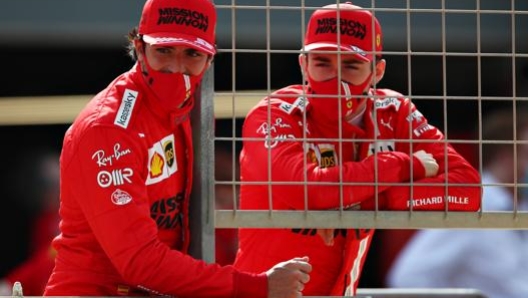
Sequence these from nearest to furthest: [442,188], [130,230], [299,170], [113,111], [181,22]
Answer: [130,230], [113,111], [181,22], [442,188], [299,170]

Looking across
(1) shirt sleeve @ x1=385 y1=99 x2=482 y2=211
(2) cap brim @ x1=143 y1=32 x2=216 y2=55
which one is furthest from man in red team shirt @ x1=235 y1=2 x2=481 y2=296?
(2) cap brim @ x1=143 y1=32 x2=216 y2=55

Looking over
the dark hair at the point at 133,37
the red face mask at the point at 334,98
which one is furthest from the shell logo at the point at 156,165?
the red face mask at the point at 334,98

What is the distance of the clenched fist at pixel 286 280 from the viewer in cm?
393

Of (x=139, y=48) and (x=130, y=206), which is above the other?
(x=139, y=48)

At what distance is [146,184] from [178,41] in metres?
0.43

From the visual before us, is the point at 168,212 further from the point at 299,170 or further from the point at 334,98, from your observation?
the point at 334,98

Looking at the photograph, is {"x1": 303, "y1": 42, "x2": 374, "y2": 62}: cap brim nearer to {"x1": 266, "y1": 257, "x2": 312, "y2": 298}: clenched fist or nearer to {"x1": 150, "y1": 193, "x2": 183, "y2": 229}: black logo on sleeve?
{"x1": 150, "y1": 193, "x2": 183, "y2": 229}: black logo on sleeve

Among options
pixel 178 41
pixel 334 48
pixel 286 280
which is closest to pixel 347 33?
pixel 334 48

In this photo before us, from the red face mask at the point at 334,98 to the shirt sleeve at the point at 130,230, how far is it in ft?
2.75

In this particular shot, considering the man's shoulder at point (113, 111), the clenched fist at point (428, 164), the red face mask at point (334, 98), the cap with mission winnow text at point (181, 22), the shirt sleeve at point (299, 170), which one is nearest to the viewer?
the man's shoulder at point (113, 111)

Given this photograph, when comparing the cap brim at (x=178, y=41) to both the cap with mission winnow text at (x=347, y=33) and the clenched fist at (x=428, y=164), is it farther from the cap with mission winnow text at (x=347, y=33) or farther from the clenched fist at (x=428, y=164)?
the clenched fist at (x=428, y=164)

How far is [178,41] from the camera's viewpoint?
4105mm

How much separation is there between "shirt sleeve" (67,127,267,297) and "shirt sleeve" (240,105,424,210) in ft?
1.17

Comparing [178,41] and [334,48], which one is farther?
[334,48]
